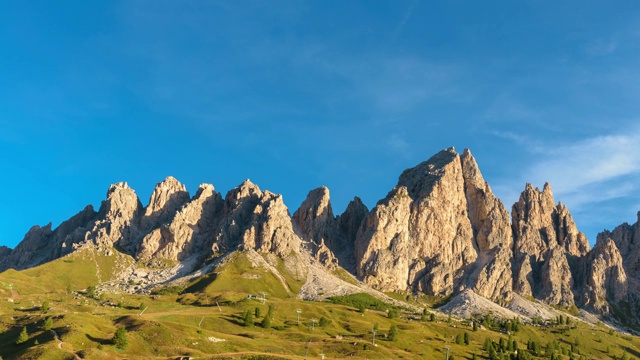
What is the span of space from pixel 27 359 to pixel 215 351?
48.6m

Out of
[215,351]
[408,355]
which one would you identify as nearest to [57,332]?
[215,351]

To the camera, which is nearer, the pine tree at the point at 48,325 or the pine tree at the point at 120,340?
the pine tree at the point at 120,340

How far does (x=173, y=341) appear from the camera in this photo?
164500mm

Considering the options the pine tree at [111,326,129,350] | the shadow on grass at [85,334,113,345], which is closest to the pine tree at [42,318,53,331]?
the shadow on grass at [85,334,113,345]

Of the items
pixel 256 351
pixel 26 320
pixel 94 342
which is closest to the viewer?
pixel 94 342

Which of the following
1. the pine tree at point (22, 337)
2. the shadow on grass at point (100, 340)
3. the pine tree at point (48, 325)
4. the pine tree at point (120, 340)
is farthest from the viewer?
the pine tree at point (48, 325)

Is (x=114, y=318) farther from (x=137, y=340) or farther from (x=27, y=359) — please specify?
(x=27, y=359)

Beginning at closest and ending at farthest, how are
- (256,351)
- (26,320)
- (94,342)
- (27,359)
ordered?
(27,359) → (94,342) → (256,351) → (26,320)

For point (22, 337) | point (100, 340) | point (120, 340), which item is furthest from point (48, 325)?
point (120, 340)

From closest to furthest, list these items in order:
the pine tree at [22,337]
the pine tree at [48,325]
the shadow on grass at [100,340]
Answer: the pine tree at [22,337] < the shadow on grass at [100,340] < the pine tree at [48,325]

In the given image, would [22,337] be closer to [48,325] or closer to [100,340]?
[48,325]

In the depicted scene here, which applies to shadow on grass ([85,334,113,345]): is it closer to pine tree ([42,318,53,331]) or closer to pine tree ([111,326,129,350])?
pine tree ([111,326,129,350])

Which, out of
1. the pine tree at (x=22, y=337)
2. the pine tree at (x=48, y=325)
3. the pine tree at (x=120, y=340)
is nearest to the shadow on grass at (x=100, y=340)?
the pine tree at (x=120, y=340)

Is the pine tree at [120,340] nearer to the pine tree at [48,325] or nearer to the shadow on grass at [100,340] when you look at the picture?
the shadow on grass at [100,340]
